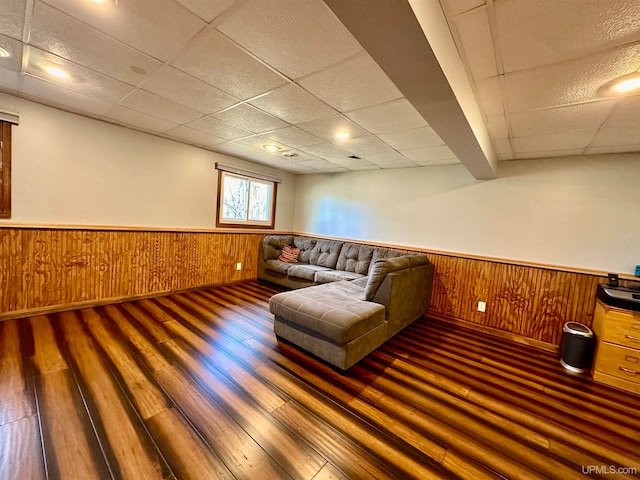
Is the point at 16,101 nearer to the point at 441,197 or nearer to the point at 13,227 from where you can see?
the point at 13,227

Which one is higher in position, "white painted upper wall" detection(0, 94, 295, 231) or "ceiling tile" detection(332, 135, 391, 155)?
"ceiling tile" detection(332, 135, 391, 155)

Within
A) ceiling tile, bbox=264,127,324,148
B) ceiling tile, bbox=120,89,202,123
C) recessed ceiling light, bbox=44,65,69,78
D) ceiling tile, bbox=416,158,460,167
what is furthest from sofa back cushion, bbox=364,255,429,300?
recessed ceiling light, bbox=44,65,69,78

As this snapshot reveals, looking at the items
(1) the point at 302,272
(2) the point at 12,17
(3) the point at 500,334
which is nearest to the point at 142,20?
(2) the point at 12,17

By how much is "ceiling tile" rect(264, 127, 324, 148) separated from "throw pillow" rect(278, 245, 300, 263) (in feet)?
6.80

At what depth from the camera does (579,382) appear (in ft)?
7.48

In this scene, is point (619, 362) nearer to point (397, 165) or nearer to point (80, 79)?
point (397, 165)

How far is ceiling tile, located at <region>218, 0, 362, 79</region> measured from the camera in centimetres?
125

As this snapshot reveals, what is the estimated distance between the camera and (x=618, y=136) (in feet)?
7.55

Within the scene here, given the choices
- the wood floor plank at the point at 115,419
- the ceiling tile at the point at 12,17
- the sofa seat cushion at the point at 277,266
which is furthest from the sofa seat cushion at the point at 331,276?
the ceiling tile at the point at 12,17

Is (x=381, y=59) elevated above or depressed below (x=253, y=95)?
below

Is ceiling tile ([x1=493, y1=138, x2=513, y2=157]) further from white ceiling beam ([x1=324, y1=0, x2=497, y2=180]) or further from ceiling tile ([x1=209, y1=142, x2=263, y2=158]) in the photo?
ceiling tile ([x1=209, y1=142, x2=263, y2=158])

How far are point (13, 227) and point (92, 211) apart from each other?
65 centimetres

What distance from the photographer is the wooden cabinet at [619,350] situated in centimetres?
215

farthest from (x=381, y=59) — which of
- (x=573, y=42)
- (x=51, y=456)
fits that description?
(x=51, y=456)
